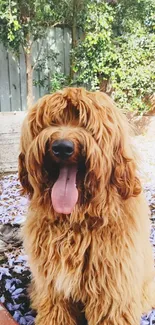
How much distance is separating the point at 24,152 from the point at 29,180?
0.51 ft

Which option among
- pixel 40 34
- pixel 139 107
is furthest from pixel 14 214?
pixel 139 107

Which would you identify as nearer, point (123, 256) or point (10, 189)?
point (123, 256)

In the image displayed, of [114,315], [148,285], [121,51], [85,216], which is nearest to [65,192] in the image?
[85,216]

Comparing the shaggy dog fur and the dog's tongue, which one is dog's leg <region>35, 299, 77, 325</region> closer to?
the shaggy dog fur

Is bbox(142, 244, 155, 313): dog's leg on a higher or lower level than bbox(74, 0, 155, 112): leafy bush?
lower

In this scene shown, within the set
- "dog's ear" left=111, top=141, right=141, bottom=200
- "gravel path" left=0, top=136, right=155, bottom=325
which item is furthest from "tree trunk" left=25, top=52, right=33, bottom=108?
"dog's ear" left=111, top=141, right=141, bottom=200

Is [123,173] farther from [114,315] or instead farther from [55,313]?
[55,313]

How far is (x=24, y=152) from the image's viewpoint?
197 centimetres

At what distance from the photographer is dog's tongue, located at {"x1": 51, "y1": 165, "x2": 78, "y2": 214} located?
5.83ft

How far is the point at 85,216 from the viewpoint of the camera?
192cm

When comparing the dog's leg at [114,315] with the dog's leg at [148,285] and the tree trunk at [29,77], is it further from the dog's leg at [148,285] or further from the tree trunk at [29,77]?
the tree trunk at [29,77]

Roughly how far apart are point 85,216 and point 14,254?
1571mm

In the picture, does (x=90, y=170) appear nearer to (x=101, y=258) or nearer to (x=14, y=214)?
(x=101, y=258)

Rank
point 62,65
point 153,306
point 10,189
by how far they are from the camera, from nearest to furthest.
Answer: point 153,306
point 10,189
point 62,65
